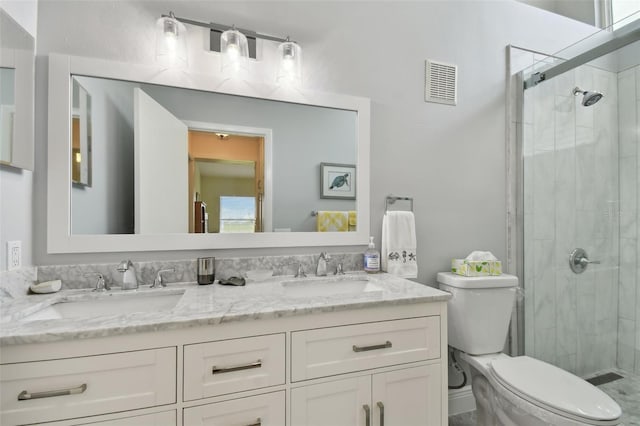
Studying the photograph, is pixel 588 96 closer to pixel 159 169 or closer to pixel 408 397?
pixel 408 397

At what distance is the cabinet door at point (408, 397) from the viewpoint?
1178 millimetres

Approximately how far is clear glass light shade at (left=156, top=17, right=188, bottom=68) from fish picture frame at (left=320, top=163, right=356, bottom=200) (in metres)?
0.80

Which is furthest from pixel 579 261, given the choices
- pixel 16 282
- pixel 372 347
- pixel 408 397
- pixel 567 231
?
pixel 16 282

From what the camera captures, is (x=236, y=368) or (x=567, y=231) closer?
(x=236, y=368)

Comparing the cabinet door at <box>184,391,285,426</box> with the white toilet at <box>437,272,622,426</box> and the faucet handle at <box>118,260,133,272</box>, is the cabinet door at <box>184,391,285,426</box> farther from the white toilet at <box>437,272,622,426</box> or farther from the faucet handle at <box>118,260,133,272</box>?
the white toilet at <box>437,272,622,426</box>

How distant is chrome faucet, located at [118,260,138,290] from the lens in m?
1.32

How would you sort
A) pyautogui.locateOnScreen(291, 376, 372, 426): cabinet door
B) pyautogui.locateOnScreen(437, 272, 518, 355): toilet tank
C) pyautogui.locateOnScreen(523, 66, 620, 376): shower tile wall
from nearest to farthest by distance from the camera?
pyautogui.locateOnScreen(291, 376, 372, 426): cabinet door < pyautogui.locateOnScreen(437, 272, 518, 355): toilet tank < pyautogui.locateOnScreen(523, 66, 620, 376): shower tile wall

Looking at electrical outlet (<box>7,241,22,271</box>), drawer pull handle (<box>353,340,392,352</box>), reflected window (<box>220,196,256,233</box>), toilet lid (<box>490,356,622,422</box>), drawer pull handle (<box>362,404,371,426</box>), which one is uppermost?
reflected window (<box>220,196,256,233</box>)

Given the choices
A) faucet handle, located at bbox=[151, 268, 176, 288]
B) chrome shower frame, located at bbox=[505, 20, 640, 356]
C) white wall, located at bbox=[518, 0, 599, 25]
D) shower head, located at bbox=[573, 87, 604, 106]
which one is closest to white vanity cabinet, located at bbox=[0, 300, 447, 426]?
faucet handle, located at bbox=[151, 268, 176, 288]

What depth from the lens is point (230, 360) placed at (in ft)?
3.29

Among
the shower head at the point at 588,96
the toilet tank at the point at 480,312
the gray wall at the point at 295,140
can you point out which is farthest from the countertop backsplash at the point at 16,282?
the shower head at the point at 588,96

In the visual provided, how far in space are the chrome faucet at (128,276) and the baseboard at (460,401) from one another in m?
1.77

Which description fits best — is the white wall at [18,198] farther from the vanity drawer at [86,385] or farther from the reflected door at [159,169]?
the vanity drawer at [86,385]

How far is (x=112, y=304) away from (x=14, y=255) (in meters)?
0.37
